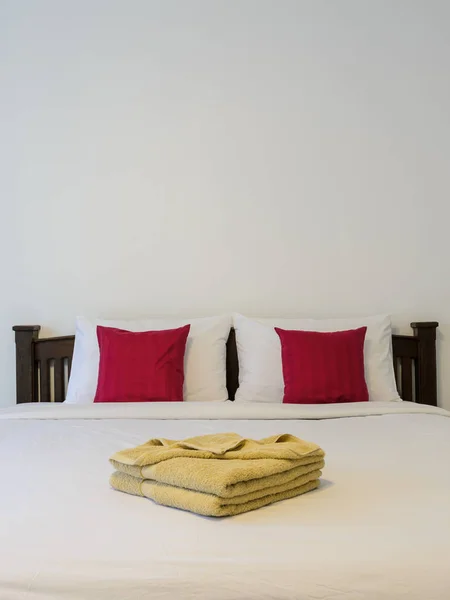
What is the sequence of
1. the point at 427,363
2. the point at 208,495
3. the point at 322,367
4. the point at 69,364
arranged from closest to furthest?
the point at 208,495 → the point at 322,367 → the point at 427,363 → the point at 69,364

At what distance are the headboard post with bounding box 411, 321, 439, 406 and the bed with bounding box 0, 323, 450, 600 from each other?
1096mm

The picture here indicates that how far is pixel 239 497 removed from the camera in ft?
4.50

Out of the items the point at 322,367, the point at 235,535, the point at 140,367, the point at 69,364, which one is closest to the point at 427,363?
the point at 322,367

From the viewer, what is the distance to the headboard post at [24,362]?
3178 mm

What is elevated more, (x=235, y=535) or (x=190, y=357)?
(x=190, y=357)

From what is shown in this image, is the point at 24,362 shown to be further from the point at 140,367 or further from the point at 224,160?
the point at 224,160

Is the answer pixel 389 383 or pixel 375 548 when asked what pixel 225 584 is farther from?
pixel 389 383

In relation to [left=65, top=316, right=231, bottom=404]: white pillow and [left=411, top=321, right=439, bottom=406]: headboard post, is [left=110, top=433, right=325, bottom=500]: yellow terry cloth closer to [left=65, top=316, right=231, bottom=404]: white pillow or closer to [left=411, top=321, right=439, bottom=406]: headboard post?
[left=65, top=316, right=231, bottom=404]: white pillow

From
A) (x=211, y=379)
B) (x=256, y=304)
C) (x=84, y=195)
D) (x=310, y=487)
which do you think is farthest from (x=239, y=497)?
(x=84, y=195)

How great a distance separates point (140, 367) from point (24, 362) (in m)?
0.67

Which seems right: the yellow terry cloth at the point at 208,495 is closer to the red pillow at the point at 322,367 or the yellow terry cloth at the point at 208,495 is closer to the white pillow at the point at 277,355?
the red pillow at the point at 322,367

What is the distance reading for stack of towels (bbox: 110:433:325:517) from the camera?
1.36m

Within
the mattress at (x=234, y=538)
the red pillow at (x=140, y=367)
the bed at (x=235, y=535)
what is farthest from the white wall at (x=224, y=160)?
the mattress at (x=234, y=538)

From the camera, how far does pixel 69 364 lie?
327cm
